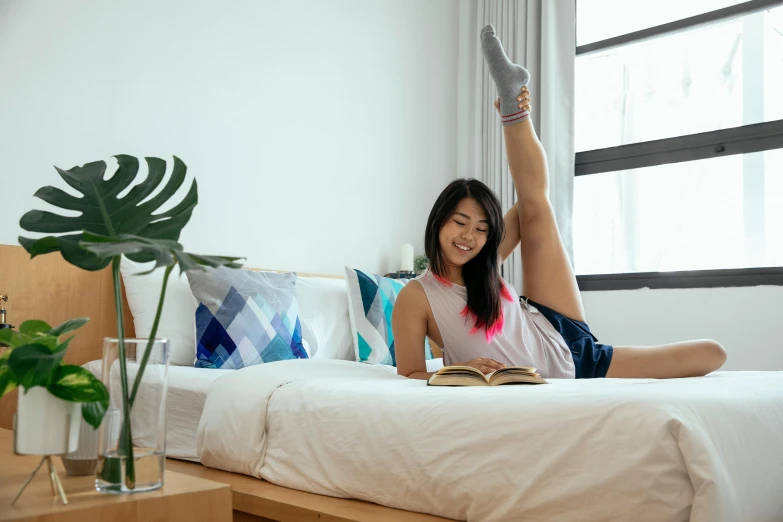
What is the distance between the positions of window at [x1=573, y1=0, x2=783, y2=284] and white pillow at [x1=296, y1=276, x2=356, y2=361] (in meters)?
1.63

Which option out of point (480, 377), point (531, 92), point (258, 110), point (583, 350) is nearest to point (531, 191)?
point (583, 350)

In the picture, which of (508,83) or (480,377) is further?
(508,83)

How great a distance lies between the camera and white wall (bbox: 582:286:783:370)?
3.41 m

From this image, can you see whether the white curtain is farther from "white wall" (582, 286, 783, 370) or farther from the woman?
the woman

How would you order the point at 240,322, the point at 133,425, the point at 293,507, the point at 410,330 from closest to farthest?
the point at 133,425 → the point at 293,507 → the point at 410,330 → the point at 240,322

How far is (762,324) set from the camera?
135 inches

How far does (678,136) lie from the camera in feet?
12.8

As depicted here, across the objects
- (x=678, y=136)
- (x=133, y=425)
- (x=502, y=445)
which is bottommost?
(x=502, y=445)

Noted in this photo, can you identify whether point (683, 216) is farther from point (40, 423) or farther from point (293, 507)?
point (40, 423)

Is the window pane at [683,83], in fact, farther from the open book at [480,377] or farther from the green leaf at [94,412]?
the green leaf at [94,412]

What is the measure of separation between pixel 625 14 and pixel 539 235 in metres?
2.24

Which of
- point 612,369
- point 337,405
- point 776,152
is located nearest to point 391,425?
point 337,405

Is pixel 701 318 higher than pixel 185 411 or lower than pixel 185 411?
higher

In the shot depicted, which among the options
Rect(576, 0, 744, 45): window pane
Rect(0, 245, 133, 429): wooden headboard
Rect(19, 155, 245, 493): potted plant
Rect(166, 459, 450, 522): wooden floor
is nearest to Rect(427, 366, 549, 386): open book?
Rect(166, 459, 450, 522): wooden floor
